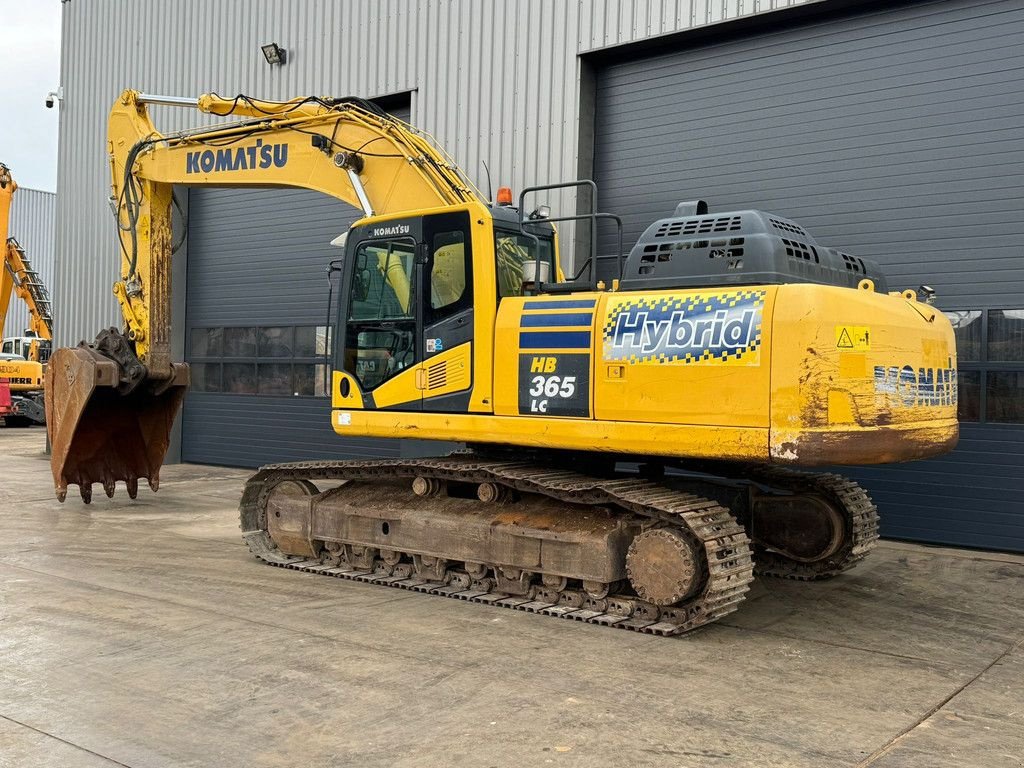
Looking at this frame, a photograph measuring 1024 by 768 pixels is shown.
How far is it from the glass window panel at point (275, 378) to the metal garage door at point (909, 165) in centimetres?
659

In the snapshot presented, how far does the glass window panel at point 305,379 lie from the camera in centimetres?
1518

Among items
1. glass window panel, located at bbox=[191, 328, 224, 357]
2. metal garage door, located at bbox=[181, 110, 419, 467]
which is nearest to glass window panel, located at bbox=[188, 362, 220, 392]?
metal garage door, located at bbox=[181, 110, 419, 467]

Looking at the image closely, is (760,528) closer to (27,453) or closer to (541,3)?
(541,3)

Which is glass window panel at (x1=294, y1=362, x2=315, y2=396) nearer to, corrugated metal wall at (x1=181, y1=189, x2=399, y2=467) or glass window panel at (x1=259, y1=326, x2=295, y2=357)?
corrugated metal wall at (x1=181, y1=189, x2=399, y2=467)

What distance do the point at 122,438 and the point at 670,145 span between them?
7089 millimetres

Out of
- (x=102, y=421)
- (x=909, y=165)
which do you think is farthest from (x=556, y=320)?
(x=102, y=421)

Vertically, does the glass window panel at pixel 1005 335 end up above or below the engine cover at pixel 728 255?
below

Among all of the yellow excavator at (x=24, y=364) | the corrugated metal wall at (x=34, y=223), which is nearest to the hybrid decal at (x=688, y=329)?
the yellow excavator at (x=24, y=364)

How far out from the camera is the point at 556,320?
6988mm

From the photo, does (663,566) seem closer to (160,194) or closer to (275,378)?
(160,194)

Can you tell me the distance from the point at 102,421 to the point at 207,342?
6211 mm

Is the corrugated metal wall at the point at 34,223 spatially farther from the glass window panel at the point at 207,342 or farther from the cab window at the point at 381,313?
the cab window at the point at 381,313

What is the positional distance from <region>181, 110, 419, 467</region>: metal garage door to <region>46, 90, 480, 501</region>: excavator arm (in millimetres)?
3927

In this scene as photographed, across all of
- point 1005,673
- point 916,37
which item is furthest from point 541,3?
point 1005,673
